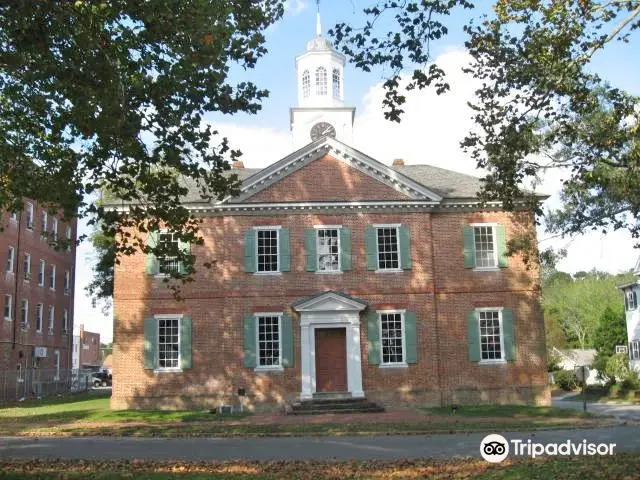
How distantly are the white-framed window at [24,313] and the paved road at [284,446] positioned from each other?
2265cm

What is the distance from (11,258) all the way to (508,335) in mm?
27459

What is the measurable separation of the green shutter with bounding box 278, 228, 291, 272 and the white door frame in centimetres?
164

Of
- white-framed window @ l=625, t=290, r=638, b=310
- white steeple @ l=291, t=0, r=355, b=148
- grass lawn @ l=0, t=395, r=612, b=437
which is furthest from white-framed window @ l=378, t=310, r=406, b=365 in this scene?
white-framed window @ l=625, t=290, r=638, b=310

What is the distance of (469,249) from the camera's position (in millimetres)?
27484

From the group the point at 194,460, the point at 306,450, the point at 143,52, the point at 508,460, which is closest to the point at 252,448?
the point at 306,450

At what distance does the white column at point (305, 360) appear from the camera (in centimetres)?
2586

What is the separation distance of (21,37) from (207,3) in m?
3.11

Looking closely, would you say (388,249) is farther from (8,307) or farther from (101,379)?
(101,379)

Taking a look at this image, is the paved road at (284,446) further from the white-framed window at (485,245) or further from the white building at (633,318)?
the white building at (633,318)

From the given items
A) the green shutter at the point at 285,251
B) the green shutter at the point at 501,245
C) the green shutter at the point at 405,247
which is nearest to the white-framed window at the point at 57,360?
the green shutter at the point at 285,251

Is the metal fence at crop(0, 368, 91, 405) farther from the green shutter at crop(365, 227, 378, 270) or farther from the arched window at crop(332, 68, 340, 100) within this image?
the arched window at crop(332, 68, 340, 100)

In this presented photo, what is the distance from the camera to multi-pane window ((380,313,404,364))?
26453mm

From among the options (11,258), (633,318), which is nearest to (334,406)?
(11,258)

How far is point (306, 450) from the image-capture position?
15.0 metres
